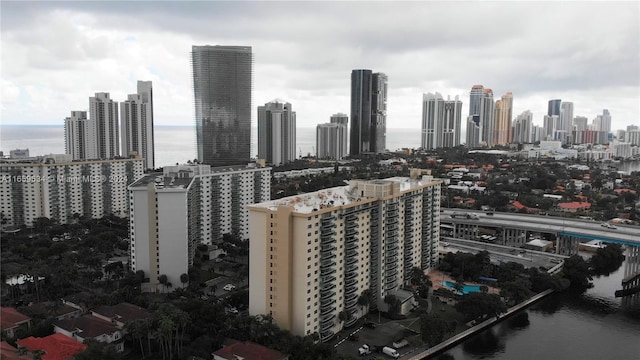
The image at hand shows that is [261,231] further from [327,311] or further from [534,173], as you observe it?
[534,173]

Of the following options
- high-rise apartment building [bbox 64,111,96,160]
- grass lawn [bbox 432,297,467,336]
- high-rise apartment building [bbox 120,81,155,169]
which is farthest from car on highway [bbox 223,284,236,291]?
high-rise apartment building [bbox 120,81,155,169]

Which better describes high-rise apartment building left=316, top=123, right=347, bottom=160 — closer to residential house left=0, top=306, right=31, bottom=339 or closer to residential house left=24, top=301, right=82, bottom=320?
residential house left=24, top=301, right=82, bottom=320

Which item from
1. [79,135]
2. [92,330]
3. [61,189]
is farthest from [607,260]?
[79,135]

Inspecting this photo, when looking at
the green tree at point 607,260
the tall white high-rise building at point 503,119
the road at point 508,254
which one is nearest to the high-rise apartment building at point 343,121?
the tall white high-rise building at point 503,119

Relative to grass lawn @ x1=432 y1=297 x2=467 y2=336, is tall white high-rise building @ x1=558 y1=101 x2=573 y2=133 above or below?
above

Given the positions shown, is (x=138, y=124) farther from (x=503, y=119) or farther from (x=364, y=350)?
(x=503, y=119)
